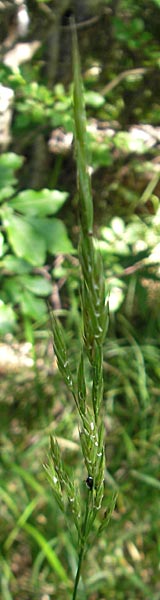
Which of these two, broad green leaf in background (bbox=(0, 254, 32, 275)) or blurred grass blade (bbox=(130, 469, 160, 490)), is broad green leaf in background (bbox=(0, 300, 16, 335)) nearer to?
broad green leaf in background (bbox=(0, 254, 32, 275))

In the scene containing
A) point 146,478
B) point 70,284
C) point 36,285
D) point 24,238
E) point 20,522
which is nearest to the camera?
point 24,238

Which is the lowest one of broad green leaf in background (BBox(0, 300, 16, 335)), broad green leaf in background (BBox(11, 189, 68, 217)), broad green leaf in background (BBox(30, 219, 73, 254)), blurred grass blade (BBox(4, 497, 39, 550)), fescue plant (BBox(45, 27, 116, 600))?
blurred grass blade (BBox(4, 497, 39, 550))

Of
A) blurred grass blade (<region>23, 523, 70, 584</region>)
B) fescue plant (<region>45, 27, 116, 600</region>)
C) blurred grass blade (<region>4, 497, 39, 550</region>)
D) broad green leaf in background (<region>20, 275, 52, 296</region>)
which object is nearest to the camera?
fescue plant (<region>45, 27, 116, 600</region>)

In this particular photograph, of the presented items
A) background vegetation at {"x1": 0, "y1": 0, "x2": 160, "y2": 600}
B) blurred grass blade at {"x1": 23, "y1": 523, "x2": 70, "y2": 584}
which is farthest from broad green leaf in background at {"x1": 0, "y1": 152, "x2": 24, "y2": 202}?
blurred grass blade at {"x1": 23, "y1": 523, "x2": 70, "y2": 584}

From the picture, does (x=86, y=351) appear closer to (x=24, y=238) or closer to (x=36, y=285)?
(x=24, y=238)

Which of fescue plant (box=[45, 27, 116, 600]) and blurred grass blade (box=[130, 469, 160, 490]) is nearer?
fescue plant (box=[45, 27, 116, 600])

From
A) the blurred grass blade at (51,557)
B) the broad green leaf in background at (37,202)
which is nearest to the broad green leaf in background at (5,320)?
the broad green leaf in background at (37,202)

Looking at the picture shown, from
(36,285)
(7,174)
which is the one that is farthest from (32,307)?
(7,174)

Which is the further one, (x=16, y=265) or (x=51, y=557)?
(x=51, y=557)
